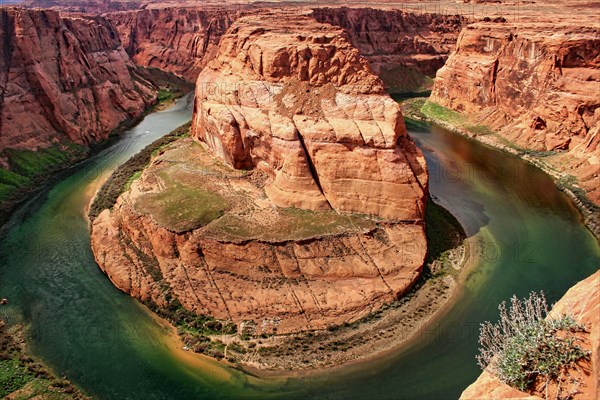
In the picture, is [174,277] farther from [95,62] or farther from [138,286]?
[95,62]

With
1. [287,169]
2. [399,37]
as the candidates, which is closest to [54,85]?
[287,169]

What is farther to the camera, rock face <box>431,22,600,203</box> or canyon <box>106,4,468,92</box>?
canyon <box>106,4,468,92</box>

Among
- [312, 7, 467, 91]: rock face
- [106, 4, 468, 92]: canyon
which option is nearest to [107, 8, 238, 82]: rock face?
[106, 4, 468, 92]: canyon

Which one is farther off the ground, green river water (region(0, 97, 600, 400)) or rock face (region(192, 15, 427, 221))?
rock face (region(192, 15, 427, 221))

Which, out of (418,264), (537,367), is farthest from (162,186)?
(537,367)

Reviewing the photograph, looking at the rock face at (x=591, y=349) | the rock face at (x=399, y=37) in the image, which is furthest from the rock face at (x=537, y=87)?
the rock face at (x=591, y=349)

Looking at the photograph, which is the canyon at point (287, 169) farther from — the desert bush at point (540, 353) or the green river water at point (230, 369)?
the green river water at point (230, 369)

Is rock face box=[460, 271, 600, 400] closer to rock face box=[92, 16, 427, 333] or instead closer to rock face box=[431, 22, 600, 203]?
rock face box=[92, 16, 427, 333]
